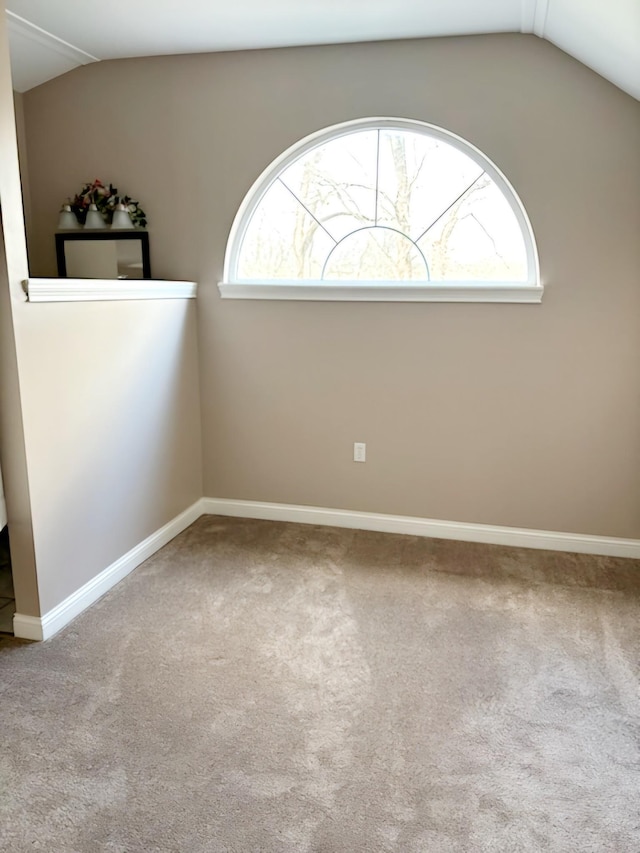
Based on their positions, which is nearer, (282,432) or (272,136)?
(272,136)

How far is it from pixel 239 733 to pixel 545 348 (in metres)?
2.15

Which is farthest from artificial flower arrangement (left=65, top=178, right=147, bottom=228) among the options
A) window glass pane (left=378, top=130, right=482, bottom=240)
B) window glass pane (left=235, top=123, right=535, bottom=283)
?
window glass pane (left=378, top=130, right=482, bottom=240)

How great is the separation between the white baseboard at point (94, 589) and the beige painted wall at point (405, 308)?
480mm

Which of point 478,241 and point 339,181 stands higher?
point 339,181

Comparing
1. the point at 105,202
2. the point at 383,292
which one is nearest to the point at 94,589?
the point at 383,292

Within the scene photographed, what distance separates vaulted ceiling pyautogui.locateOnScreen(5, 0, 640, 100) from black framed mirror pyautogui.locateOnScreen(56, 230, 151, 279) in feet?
2.77

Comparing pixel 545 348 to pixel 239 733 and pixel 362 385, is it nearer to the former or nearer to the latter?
pixel 362 385

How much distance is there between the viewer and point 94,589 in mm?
2771

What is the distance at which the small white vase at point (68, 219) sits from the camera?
3557mm

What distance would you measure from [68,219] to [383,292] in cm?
171

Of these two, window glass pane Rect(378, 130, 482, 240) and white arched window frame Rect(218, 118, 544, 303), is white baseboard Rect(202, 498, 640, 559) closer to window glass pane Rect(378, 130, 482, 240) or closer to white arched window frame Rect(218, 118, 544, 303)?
white arched window frame Rect(218, 118, 544, 303)

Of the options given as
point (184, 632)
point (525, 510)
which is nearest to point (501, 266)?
point (525, 510)

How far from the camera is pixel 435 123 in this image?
10.2 feet

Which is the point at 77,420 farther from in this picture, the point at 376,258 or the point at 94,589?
the point at 376,258
